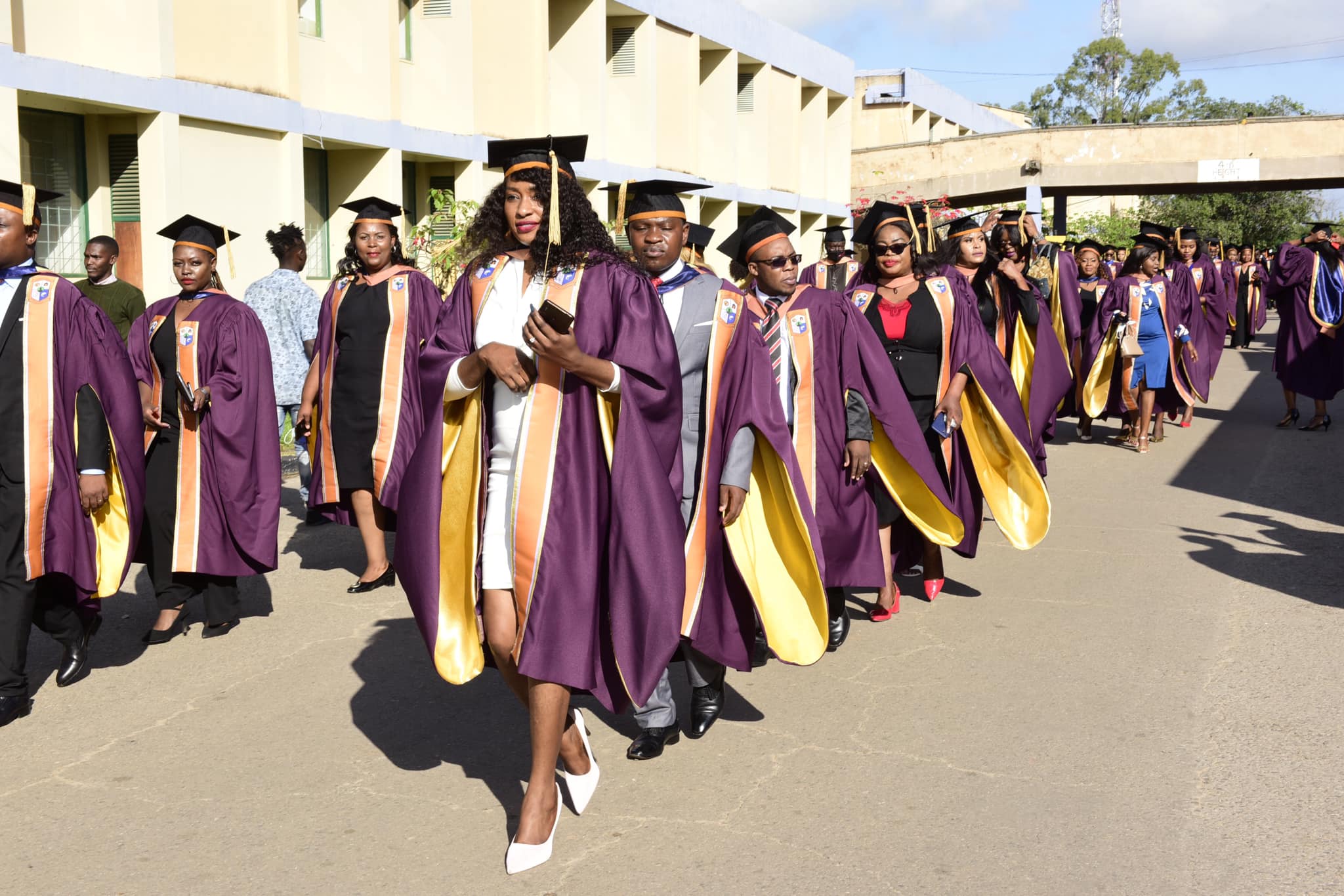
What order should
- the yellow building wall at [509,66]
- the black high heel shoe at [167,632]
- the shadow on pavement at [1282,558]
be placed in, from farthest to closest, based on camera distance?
the yellow building wall at [509,66], the shadow on pavement at [1282,558], the black high heel shoe at [167,632]

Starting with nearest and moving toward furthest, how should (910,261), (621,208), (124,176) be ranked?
(621,208), (910,261), (124,176)

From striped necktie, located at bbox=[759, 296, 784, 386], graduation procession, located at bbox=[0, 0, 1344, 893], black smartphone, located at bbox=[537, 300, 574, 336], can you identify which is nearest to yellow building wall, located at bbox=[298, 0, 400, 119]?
graduation procession, located at bbox=[0, 0, 1344, 893]

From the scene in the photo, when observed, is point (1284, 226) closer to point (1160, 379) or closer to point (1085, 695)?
point (1160, 379)

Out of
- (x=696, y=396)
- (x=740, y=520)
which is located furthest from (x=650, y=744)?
(x=696, y=396)

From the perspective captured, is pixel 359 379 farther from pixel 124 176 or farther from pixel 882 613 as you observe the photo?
pixel 124 176

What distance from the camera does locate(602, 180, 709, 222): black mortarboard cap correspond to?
492cm

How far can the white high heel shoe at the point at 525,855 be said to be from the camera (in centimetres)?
388

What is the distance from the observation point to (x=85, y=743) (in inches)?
201

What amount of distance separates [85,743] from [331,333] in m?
3.39

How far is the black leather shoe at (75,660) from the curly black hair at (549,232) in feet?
9.60

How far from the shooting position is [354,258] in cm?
806

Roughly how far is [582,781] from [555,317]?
4.98 feet

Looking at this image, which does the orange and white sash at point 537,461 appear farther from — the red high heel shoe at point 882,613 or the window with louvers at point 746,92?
the window with louvers at point 746,92

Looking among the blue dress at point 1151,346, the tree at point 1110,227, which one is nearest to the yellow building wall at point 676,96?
the blue dress at point 1151,346
